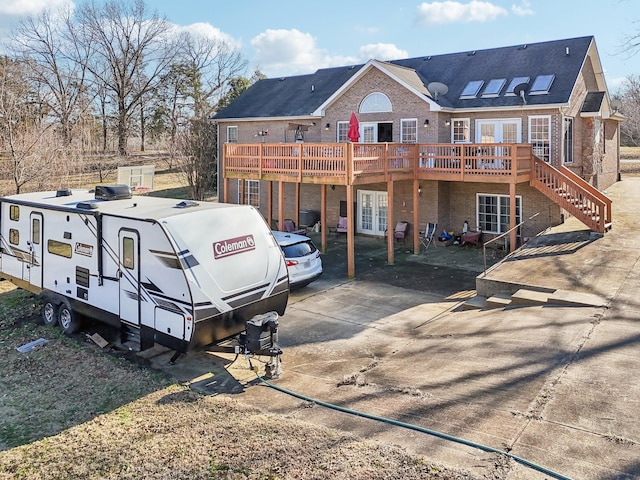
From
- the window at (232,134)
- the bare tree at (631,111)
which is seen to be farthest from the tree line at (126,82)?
the bare tree at (631,111)

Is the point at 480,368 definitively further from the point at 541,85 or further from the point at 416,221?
the point at 541,85

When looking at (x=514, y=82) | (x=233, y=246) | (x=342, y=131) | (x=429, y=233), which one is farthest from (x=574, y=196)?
(x=233, y=246)

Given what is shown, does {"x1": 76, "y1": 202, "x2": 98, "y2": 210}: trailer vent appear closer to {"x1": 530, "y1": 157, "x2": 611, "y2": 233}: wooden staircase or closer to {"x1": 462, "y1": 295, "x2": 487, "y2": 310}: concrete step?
{"x1": 462, "y1": 295, "x2": 487, "y2": 310}: concrete step

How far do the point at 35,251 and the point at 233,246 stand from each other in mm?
5243

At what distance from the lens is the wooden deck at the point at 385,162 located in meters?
16.6

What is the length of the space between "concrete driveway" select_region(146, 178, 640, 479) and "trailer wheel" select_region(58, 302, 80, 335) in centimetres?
234

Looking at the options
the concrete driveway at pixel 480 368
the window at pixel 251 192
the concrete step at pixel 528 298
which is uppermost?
the window at pixel 251 192

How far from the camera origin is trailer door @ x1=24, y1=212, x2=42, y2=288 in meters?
11.1

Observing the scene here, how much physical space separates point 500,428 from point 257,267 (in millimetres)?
4817

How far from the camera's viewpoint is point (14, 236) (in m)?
11.9

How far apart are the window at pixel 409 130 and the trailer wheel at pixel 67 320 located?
47.5ft

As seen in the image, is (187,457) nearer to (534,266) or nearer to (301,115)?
(534,266)

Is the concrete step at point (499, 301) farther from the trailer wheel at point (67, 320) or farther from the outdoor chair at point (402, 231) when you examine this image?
the trailer wheel at point (67, 320)

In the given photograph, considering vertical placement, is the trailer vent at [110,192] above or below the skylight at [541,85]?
below
